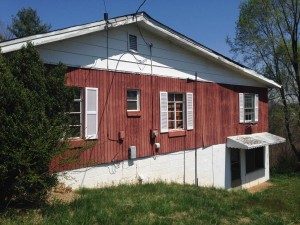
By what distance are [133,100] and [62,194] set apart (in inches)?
193

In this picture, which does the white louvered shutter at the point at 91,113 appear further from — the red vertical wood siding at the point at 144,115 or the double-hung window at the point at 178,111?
the double-hung window at the point at 178,111

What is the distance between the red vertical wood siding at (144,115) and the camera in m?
13.6

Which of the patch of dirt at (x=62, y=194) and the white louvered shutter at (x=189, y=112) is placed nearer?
the patch of dirt at (x=62, y=194)

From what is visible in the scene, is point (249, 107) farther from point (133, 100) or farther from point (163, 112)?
point (133, 100)

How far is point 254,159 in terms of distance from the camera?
80.6 feet

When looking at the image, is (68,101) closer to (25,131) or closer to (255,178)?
(25,131)

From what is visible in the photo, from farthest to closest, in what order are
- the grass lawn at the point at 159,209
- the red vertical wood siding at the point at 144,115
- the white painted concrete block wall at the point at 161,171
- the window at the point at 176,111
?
the window at the point at 176,111, the red vertical wood siding at the point at 144,115, the white painted concrete block wall at the point at 161,171, the grass lawn at the point at 159,209

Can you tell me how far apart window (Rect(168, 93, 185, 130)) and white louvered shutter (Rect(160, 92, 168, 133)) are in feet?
2.19

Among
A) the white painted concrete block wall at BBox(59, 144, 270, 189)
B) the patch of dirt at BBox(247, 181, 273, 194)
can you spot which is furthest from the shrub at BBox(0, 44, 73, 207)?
the patch of dirt at BBox(247, 181, 273, 194)

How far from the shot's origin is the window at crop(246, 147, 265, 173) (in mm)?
23781

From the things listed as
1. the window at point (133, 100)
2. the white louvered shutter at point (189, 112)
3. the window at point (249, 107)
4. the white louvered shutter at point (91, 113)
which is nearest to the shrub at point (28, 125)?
the white louvered shutter at point (91, 113)

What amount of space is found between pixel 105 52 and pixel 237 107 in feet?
32.2

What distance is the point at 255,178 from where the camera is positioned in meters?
24.1

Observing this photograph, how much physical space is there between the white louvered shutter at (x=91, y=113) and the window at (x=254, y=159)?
12311mm
